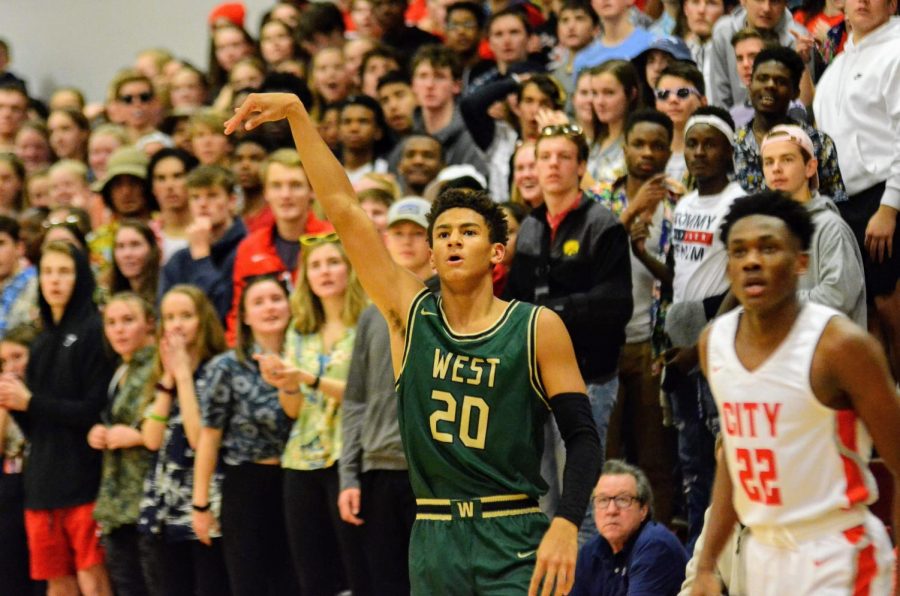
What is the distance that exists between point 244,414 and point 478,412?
2865 mm

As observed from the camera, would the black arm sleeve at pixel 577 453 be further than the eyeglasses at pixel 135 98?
No

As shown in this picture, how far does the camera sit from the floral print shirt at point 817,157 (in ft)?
22.9

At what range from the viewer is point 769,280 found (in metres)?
4.59

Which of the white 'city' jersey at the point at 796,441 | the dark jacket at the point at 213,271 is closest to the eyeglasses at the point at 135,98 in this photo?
the dark jacket at the point at 213,271

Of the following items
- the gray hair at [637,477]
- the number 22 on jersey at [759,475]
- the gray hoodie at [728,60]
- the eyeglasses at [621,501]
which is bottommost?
the eyeglasses at [621,501]

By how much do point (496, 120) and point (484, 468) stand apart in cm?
507

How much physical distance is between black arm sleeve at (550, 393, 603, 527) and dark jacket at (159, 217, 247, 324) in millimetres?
4231

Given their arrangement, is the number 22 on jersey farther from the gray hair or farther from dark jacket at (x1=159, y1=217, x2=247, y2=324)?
dark jacket at (x1=159, y1=217, x2=247, y2=324)

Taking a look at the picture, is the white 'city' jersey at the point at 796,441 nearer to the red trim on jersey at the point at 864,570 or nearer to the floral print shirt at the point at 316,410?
the red trim on jersey at the point at 864,570

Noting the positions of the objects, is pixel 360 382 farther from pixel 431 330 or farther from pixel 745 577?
pixel 745 577

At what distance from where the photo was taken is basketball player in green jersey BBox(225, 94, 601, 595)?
484 cm

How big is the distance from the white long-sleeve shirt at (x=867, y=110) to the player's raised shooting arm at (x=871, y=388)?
291 centimetres

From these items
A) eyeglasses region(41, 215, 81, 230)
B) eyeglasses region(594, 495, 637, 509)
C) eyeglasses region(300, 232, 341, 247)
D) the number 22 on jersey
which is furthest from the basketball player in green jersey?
eyeglasses region(41, 215, 81, 230)

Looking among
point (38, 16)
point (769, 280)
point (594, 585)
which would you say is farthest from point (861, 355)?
point (38, 16)
